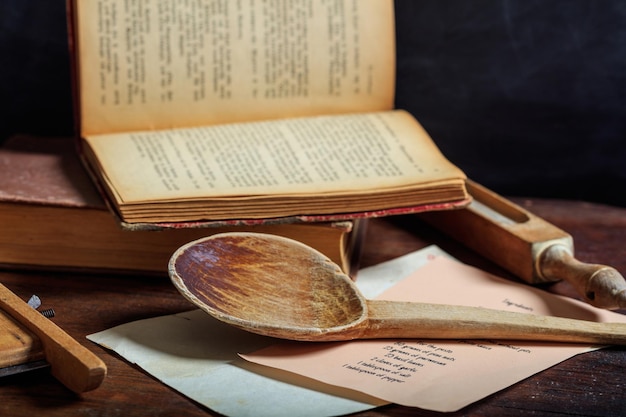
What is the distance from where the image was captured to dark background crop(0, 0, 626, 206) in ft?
4.14

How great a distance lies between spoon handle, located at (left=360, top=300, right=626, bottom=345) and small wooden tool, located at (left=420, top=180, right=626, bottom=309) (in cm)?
6

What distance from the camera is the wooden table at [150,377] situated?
0.71m

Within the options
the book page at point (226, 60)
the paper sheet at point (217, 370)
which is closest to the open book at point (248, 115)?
the book page at point (226, 60)

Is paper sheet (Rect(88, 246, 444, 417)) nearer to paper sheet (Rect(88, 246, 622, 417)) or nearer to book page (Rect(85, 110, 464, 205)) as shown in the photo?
paper sheet (Rect(88, 246, 622, 417))

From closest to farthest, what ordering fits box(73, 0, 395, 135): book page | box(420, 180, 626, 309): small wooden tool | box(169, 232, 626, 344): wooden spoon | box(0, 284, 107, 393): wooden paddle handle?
box(0, 284, 107, 393): wooden paddle handle
box(169, 232, 626, 344): wooden spoon
box(420, 180, 626, 309): small wooden tool
box(73, 0, 395, 135): book page

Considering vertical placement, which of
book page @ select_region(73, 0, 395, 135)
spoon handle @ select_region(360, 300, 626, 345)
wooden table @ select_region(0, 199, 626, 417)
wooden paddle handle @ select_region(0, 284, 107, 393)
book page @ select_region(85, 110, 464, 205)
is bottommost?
wooden table @ select_region(0, 199, 626, 417)

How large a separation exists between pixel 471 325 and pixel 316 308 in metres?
0.14

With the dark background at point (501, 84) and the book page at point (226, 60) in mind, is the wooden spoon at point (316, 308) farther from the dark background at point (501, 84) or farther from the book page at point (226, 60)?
the dark background at point (501, 84)

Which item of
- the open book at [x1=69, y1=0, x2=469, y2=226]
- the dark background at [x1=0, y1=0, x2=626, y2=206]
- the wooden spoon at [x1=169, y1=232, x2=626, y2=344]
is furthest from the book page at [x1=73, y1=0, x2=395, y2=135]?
the wooden spoon at [x1=169, y1=232, x2=626, y2=344]

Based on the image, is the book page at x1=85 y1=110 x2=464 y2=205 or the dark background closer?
the book page at x1=85 y1=110 x2=464 y2=205

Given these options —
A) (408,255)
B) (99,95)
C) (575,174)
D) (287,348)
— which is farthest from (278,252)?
(575,174)

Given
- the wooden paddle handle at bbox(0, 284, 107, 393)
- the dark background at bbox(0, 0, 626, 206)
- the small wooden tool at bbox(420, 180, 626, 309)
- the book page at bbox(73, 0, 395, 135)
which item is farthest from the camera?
the dark background at bbox(0, 0, 626, 206)

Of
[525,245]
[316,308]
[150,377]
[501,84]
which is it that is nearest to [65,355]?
[150,377]

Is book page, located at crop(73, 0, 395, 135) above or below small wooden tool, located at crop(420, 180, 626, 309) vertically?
above
